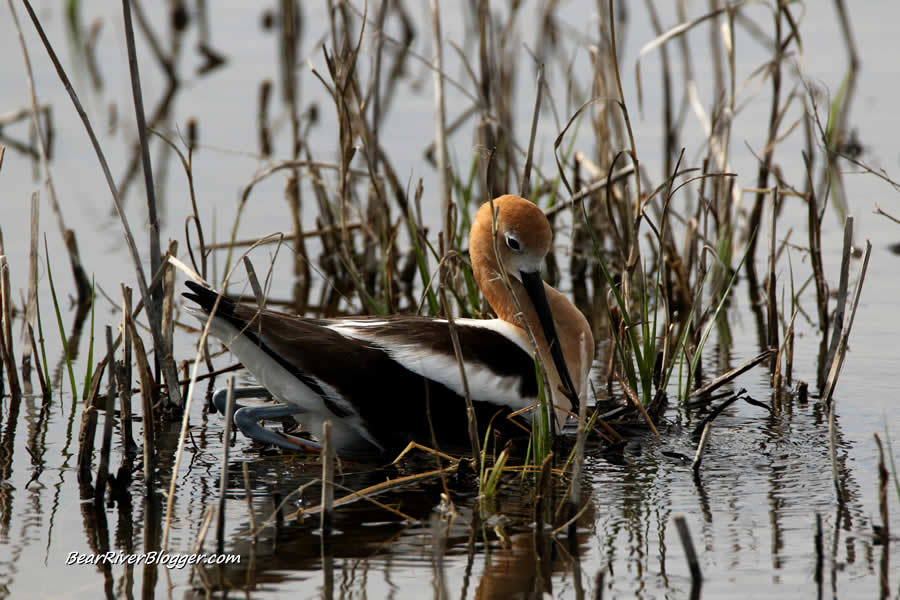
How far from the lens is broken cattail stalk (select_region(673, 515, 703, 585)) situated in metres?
3.67

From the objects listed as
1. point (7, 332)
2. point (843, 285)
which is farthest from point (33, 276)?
point (843, 285)

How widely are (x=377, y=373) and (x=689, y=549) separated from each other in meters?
1.81

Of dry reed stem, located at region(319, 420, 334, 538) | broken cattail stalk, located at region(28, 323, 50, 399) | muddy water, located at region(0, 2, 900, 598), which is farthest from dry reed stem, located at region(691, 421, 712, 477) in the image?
broken cattail stalk, located at region(28, 323, 50, 399)

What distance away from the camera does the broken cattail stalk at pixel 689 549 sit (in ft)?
12.0

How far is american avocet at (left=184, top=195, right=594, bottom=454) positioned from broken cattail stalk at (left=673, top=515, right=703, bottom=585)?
A: 126cm

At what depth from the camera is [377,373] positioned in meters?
5.20

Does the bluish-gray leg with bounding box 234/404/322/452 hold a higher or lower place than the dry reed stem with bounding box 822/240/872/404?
lower

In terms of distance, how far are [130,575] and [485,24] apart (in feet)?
13.8

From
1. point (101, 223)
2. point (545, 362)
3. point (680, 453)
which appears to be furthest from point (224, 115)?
point (680, 453)

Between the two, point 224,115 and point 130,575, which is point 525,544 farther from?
point 224,115

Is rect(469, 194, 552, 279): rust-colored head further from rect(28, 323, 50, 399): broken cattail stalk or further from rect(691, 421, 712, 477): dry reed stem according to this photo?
rect(28, 323, 50, 399): broken cattail stalk

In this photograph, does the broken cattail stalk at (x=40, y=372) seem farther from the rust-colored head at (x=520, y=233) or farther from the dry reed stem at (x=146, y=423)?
the rust-colored head at (x=520, y=233)

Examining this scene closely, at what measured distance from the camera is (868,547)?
13.6ft

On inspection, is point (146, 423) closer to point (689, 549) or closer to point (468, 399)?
point (468, 399)
